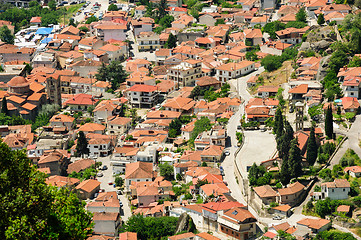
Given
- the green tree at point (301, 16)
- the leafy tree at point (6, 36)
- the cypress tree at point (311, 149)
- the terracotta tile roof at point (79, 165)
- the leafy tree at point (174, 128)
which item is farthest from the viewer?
the leafy tree at point (6, 36)

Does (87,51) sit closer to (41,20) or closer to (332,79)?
(41,20)

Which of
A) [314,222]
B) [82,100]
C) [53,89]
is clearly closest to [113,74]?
[82,100]

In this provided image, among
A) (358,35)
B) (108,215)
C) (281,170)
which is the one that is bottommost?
(108,215)

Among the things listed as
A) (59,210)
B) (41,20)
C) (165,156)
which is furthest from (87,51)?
(59,210)

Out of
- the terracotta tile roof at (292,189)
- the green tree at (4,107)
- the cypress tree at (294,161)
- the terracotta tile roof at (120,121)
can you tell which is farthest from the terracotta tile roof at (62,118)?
the terracotta tile roof at (292,189)

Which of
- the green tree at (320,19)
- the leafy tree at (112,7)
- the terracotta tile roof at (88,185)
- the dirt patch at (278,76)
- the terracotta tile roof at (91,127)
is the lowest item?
the terracotta tile roof at (88,185)

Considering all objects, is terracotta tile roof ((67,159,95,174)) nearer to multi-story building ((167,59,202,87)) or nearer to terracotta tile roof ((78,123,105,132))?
terracotta tile roof ((78,123,105,132))

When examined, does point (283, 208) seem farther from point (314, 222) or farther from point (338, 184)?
point (338, 184)

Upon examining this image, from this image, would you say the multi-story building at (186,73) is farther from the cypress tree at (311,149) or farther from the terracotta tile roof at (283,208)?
the terracotta tile roof at (283,208)
